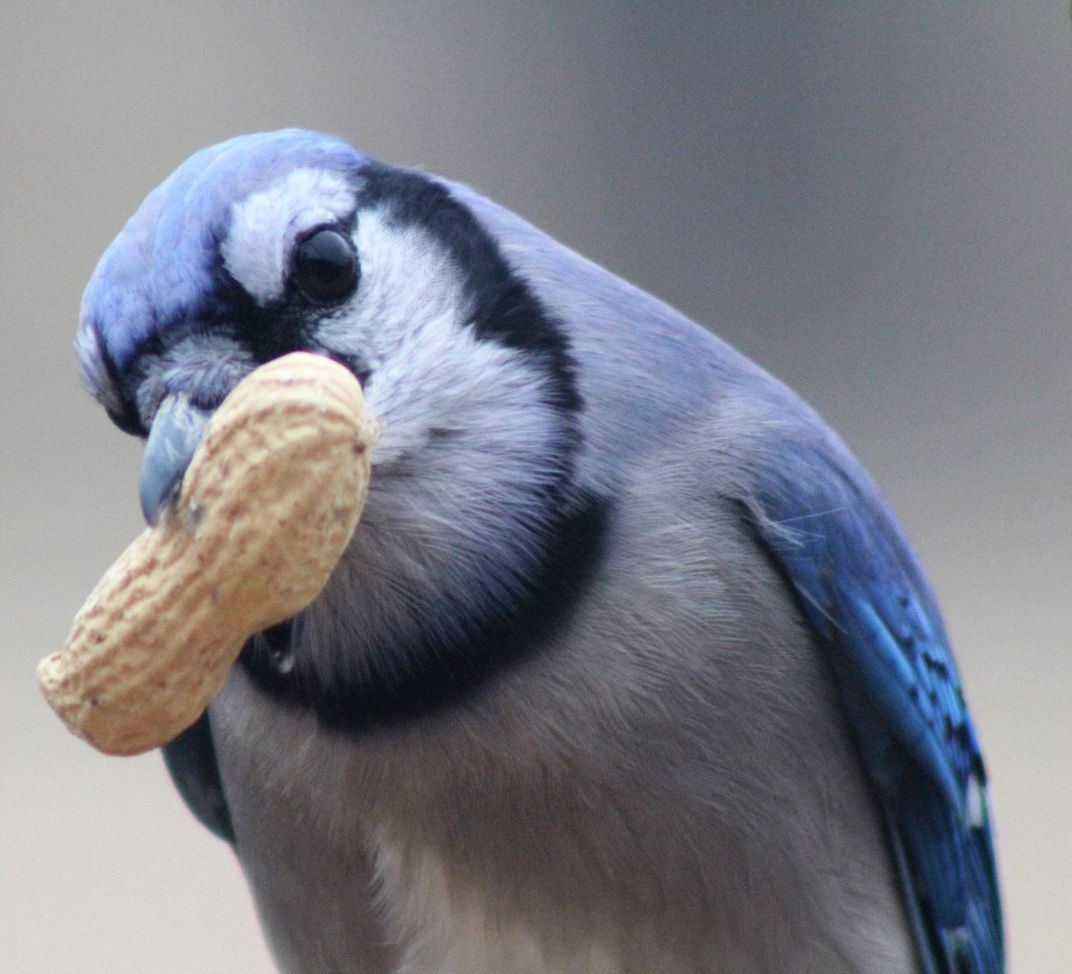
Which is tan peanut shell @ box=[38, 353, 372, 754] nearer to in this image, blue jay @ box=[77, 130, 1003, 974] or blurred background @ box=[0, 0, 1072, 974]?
blue jay @ box=[77, 130, 1003, 974]

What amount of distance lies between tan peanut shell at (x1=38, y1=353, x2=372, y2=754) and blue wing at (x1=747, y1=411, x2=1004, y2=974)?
43 centimetres

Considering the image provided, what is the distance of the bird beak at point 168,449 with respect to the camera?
3.74 feet

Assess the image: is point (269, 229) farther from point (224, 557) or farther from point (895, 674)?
point (895, 674)

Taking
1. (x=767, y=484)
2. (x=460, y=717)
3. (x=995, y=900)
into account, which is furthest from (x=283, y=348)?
(x=995, y=900)

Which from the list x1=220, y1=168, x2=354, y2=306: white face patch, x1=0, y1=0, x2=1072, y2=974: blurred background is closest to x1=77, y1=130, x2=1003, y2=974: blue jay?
Answer: x1=220, y1=168, x2=354, y2=306: white face patch

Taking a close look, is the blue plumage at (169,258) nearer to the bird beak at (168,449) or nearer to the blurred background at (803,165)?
the bird beak at (168,449)

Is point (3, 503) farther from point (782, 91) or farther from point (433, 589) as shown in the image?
point (433, 589)

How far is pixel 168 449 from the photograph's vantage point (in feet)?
3.77

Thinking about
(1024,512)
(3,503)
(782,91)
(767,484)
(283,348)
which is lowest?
(1024,512)

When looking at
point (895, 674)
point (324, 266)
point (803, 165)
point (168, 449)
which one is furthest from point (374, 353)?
point (803, 165)

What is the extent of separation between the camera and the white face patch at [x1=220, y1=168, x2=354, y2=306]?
1195mm

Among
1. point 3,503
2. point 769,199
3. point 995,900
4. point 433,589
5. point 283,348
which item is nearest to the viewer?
point 283,348

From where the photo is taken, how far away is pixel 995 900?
1.74m

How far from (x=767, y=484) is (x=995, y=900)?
0.59m
